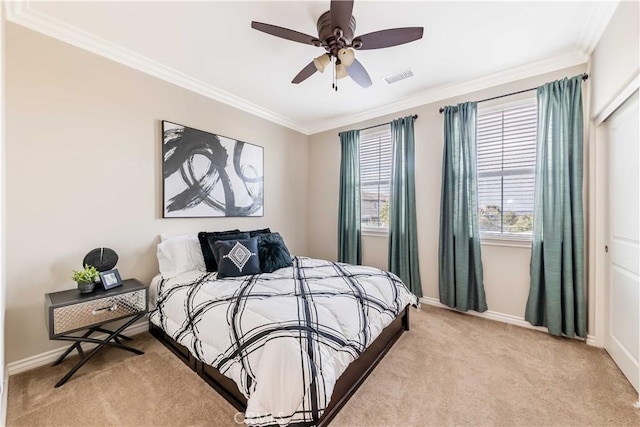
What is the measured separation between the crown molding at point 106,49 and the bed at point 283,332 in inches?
82.8

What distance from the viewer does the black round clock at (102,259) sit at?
214 cm

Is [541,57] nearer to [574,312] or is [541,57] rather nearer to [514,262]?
[514,262]

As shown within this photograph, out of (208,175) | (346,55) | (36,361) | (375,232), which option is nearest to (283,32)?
(346,55)

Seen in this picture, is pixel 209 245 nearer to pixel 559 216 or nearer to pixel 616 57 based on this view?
pixel 559 216

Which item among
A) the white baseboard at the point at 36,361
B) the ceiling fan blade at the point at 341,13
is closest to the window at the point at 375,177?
the ceiling fan blade at the point at 341,13

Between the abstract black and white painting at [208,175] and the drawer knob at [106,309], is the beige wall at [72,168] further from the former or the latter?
the drawer knob at [106,309]

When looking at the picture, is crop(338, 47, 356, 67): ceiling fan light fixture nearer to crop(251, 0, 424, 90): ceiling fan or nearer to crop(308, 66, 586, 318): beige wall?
crop(251, 0, 424, 90): ceiling fan

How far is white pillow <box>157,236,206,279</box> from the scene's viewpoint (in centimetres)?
251

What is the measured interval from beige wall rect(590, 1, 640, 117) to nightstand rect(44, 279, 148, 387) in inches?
152

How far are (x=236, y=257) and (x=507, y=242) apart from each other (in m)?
2.87

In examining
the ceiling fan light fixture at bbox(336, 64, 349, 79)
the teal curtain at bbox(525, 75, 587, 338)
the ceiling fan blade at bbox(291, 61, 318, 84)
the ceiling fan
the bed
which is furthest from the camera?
the teal curtain at bbox(525, 75, 587, 338)

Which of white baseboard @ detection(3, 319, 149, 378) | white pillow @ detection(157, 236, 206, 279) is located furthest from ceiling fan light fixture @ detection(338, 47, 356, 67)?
white baseboard @ detection(3, 319, 149, 378)

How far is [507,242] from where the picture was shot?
2766mm

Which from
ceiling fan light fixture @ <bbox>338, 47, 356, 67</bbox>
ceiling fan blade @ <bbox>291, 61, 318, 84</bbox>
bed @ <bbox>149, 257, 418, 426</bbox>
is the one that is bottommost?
bed @ <bbox>149, 257, 418, 426</bbox>
